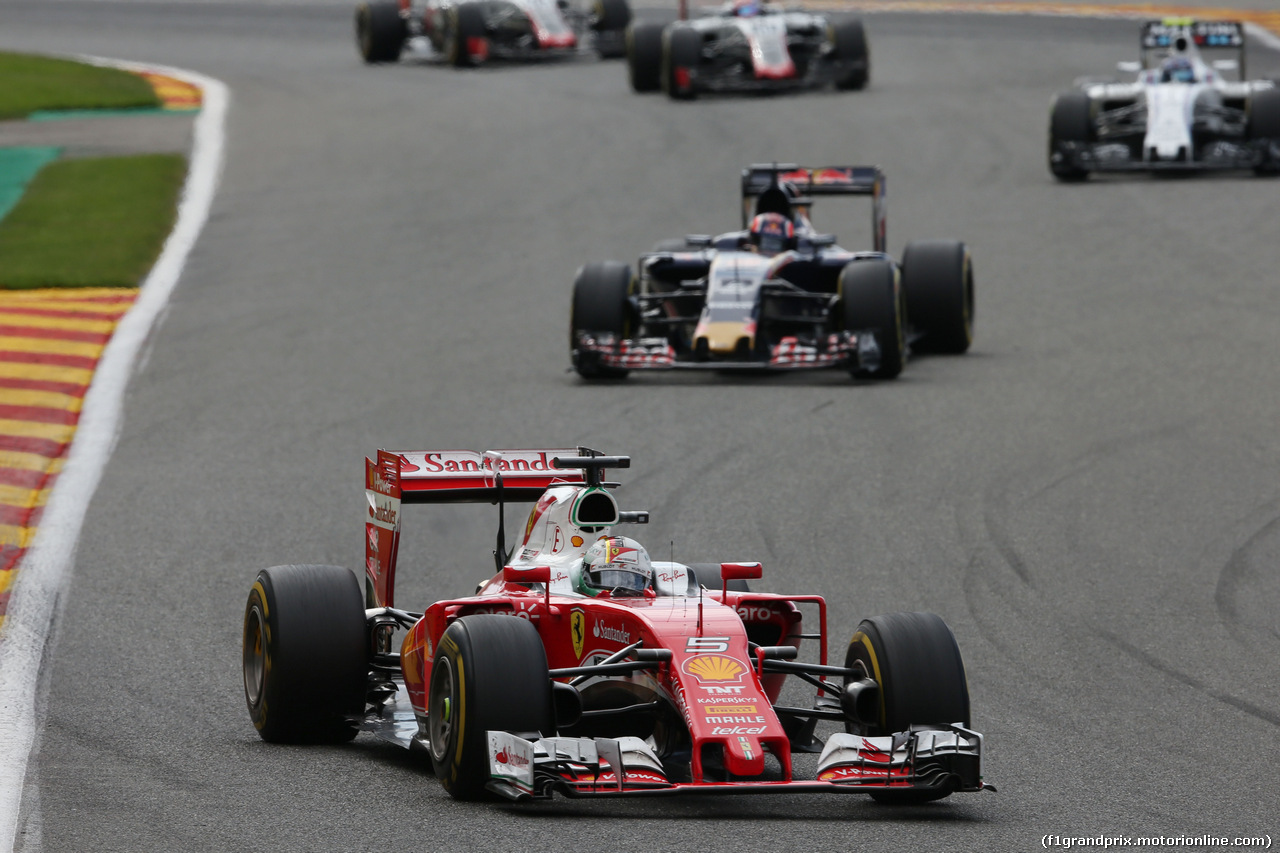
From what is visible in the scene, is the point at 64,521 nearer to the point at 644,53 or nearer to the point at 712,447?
the point at 712,447

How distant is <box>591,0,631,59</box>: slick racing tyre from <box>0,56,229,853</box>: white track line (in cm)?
1052

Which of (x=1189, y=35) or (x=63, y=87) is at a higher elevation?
(x=1189, y=35)

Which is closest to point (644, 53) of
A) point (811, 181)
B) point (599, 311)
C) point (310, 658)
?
point (811, 181)

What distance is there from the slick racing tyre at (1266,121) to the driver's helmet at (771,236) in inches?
405

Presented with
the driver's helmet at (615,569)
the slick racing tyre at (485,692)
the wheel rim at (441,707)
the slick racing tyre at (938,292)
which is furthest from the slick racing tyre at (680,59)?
the slick racing tyre at (485,692)

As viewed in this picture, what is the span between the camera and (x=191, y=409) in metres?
17.6

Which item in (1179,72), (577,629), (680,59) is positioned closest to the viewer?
(577,629)

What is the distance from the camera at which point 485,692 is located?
787cm

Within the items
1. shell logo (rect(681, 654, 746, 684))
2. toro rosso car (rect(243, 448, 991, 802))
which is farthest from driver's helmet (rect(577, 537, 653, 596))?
shell logo (rect(681, 654, 746, 684))

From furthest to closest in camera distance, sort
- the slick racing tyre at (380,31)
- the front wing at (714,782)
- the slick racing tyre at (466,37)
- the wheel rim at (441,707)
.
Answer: the slick racing tyre at (380,31), the slick racing tyre at (466,37), the wheel rim at (441,707), the front wing at (714,782)

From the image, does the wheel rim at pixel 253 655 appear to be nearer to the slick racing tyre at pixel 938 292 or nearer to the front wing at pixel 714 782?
the front wing at pixel 714 782

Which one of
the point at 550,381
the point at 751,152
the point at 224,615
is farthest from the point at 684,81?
the point at 224,615

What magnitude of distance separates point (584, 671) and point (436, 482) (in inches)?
91.1

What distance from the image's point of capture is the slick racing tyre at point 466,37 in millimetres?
35500
